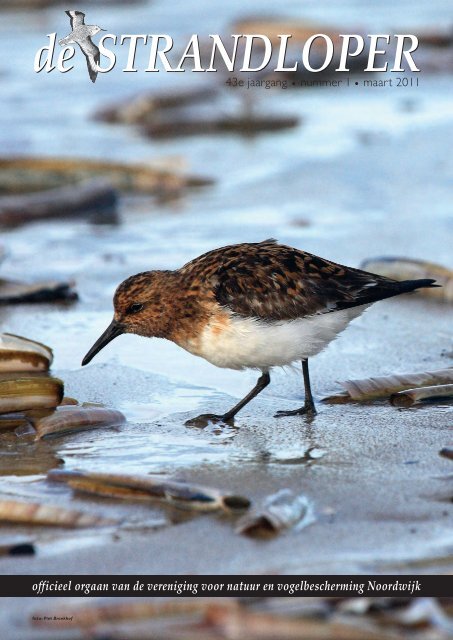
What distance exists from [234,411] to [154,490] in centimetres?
125

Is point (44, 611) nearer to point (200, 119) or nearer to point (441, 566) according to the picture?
point (441, 566)

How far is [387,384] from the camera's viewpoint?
18.2 feet

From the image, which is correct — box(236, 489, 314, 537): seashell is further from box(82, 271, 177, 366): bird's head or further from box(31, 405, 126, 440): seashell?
box(82, 271, 177, 366): bird's head

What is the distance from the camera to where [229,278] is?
559 centimetres

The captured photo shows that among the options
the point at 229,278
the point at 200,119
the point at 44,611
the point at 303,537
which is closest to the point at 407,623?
the point at 303,537

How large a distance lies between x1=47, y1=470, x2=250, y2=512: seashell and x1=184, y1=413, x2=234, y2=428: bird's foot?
90 cm

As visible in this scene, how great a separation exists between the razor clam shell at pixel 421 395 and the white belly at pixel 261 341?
0.46 meters

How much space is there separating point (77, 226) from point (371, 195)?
8.10ft

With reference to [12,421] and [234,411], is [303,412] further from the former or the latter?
[12,421]

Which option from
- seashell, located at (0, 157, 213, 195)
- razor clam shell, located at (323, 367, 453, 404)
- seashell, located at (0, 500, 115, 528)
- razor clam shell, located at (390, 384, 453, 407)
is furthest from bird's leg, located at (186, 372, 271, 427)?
seashell, located at (0, 157, 213, 195)

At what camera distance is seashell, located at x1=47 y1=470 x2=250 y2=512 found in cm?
417

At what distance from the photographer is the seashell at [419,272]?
710 centimetres

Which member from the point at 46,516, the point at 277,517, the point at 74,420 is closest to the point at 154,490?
the point at 46,516

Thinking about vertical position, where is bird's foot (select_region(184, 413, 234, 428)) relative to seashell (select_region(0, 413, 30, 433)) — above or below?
above
